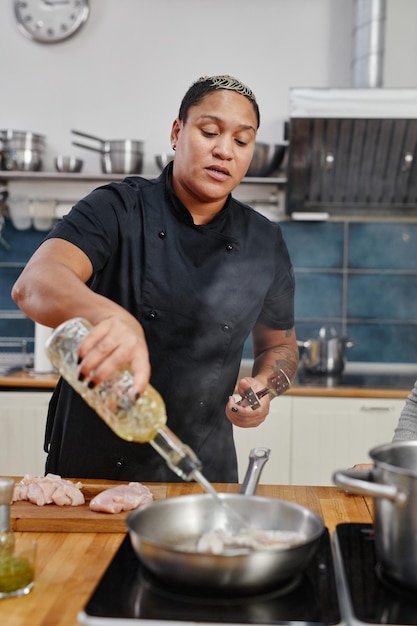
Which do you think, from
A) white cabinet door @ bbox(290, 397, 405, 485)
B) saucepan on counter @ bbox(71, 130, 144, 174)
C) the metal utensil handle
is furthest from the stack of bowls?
the metal utensil handle

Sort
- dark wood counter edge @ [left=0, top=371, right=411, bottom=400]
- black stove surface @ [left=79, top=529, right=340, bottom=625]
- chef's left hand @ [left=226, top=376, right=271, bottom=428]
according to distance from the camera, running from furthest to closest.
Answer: dark wood counter edge @ [left=0, top=371, right=411, bottom=400]
chef's left hand @ [left=226, top=376, right=271, bottom=428]
black stove surface @ [left=79, top=529, right=340, bottom=625]

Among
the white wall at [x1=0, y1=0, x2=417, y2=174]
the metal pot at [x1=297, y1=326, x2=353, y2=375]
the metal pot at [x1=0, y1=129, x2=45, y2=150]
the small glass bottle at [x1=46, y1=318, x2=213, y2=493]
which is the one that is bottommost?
the metal pot at [x1=297, y1=326, x2=353, y2=375]

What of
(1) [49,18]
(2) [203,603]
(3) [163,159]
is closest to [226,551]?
(2) [203,603]

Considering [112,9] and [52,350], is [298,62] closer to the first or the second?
[112,9]

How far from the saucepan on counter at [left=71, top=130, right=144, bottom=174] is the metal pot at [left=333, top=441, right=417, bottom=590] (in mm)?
2902

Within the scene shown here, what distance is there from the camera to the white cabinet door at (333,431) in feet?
10.8

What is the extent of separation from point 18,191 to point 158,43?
110 cm

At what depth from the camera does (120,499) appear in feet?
4.72

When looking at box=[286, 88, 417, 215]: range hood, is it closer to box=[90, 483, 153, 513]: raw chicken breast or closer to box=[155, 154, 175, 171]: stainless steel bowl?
box=[155, 154, 175, 171]: stainless steel bowl

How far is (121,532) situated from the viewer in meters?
1.37

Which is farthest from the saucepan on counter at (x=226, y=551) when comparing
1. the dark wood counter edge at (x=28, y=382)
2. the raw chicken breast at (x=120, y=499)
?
the dark wood counter edge at (x=28, y=382)

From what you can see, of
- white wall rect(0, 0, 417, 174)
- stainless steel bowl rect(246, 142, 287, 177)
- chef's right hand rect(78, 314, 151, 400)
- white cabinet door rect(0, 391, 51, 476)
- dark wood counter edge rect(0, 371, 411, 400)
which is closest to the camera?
chef's right hand rect(78, 314, 151, 400)

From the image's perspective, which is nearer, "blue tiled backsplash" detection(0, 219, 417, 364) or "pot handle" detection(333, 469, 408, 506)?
"pot handle" detection(333, 469, 408, 506)

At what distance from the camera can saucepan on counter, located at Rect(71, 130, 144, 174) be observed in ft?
12.2
